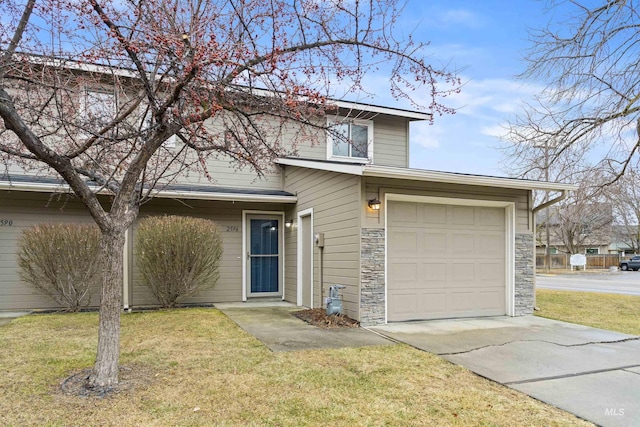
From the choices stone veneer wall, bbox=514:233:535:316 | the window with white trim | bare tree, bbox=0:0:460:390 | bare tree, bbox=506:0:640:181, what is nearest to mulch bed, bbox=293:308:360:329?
stone veneer wall, bbox=514:233:535:316

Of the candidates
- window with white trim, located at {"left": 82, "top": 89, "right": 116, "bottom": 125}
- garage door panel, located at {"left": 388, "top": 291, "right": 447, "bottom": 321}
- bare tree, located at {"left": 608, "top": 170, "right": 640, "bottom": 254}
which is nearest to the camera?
window with white trim, located at {"left": 82, "top": 89, "right": 116, "bottom": 125}

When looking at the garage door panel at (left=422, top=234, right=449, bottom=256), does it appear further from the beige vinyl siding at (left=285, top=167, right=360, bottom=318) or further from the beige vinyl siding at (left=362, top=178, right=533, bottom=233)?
the beige vinyl siding at (left=285, top=167, right=360, bottom=318)

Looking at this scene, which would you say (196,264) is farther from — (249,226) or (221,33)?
(221,33)

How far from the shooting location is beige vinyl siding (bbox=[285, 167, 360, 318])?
23.4 ft

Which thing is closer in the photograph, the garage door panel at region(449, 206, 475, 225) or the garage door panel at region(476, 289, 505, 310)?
the garage door panel at region(449, 206, 475, 225)

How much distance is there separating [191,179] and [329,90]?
21.5ft

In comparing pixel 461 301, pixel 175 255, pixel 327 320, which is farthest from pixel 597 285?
pixel 175 255

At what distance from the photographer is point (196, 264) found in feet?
28.2

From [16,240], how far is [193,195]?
3416 millimetres

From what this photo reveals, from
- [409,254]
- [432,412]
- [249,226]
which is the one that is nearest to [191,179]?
[249,226]

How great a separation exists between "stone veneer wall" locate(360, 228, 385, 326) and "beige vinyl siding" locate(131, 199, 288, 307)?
3902 millimetres

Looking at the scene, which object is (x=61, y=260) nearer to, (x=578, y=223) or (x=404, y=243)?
(x=404, y=243)

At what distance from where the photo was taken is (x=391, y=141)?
11297mm

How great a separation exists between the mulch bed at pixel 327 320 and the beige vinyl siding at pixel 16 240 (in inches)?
174
